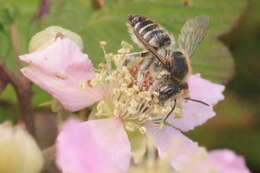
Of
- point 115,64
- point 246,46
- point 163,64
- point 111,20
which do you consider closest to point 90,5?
point 111,20

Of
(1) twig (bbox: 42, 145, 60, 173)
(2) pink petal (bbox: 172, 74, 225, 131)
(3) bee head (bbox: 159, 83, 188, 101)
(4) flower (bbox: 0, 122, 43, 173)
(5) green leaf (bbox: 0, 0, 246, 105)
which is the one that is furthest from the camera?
(5) green leaf (bbox: 0, 0, 246, 105)

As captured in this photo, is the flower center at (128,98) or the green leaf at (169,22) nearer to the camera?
the flower center at (128,98)

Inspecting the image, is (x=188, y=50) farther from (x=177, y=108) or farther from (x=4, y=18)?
(x=4, y=18)

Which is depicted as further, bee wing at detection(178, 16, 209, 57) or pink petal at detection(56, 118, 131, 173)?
bee wing at detection(178, 16, 209, 57)

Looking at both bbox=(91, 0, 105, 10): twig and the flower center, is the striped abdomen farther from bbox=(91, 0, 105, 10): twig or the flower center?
bbox=(91, 0, 105, 10): twig

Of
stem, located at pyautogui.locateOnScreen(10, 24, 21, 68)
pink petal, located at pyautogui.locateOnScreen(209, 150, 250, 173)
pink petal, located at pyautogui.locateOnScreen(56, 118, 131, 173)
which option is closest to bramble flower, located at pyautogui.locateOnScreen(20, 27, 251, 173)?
Answer: pink petal, located at pyautogui.locateOnScreen(56, 118, 131, 173)

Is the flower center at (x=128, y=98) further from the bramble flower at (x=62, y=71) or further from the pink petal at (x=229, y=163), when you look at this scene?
the pink petal at (x=229, y=163)

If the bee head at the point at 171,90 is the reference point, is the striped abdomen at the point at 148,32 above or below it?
above

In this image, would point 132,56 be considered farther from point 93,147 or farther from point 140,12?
point 140,12

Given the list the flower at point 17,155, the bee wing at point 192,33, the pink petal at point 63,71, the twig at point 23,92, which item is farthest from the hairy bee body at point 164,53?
the flower at point 17,155
